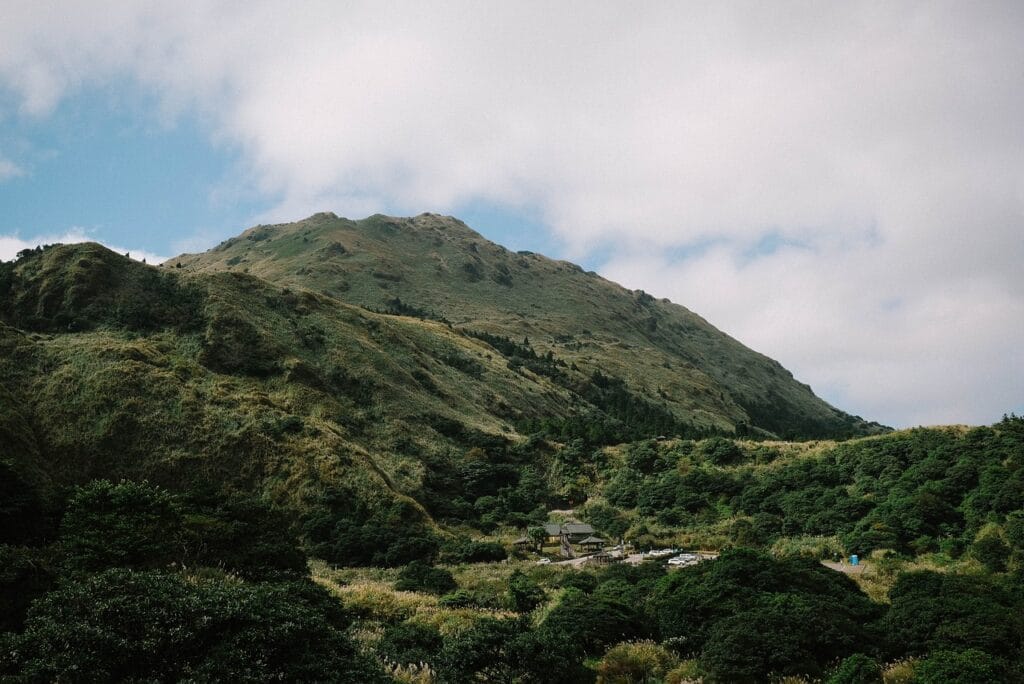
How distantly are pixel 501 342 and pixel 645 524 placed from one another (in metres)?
74.6

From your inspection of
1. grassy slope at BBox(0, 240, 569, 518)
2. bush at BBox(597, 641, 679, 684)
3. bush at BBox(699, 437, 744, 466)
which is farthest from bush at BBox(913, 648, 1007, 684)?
bush at BBox(699, 437, 744, 466)

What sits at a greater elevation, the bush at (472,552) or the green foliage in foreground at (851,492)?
the green foliage in foreground at (851,492)

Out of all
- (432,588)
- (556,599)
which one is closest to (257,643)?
(556,599)

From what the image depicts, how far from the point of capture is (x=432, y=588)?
1305 inches

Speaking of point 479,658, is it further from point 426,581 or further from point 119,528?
point 426,581

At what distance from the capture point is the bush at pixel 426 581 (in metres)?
33.1

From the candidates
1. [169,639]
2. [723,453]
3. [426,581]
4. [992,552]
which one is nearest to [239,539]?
[426,581]

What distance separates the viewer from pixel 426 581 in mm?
33688

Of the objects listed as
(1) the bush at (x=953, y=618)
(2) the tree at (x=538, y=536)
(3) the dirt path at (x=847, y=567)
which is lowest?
(2) the tree at (x=538, y=536)

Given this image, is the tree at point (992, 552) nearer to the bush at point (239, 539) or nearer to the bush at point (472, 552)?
the bush at point (472, 552)

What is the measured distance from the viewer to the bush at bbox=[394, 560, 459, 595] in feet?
108

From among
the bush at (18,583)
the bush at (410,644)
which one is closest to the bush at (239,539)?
the bush at (410,644)

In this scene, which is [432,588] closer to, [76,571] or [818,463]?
[76,571]

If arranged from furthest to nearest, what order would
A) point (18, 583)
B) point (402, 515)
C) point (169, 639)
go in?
point (402, 515)
point (18, 583)
point (169, 639)
